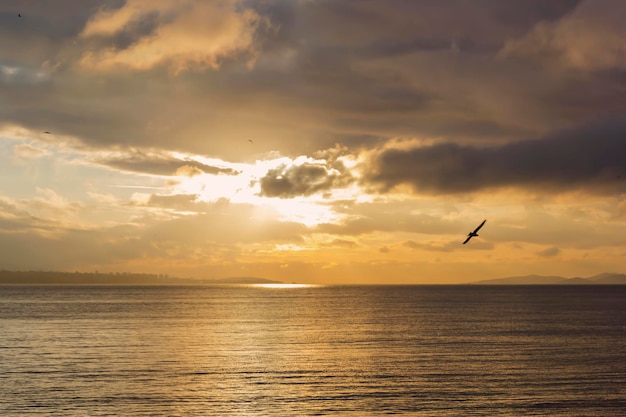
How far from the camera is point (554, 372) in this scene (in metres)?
79.5

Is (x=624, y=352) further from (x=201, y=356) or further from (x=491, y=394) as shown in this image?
(x=201, y=356)

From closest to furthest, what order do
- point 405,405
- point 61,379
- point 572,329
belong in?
point 405,405 → point 61,379 → point 572,329

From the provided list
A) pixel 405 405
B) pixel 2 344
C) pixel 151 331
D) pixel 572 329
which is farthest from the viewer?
pixel 572 329

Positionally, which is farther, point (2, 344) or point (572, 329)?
point (572, 329)

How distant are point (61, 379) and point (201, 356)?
24.8m

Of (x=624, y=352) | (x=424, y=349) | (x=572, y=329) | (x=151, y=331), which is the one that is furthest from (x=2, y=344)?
(x=572, y=329)

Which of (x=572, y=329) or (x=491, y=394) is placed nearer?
(x=491, y=394)

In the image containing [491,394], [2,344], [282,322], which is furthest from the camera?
[282,322]

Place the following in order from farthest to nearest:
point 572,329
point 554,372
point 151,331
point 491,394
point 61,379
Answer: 1. point 572,329
2. point 151,331
3. point 554,372
4. point 61,379
5. point 491,394

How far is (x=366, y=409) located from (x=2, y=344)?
241 ft

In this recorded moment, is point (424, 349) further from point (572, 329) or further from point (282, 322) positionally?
point (282, 322)

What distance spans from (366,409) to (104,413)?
23.2m

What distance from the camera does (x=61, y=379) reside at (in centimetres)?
7250

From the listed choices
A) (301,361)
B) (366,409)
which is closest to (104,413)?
(366,409)
